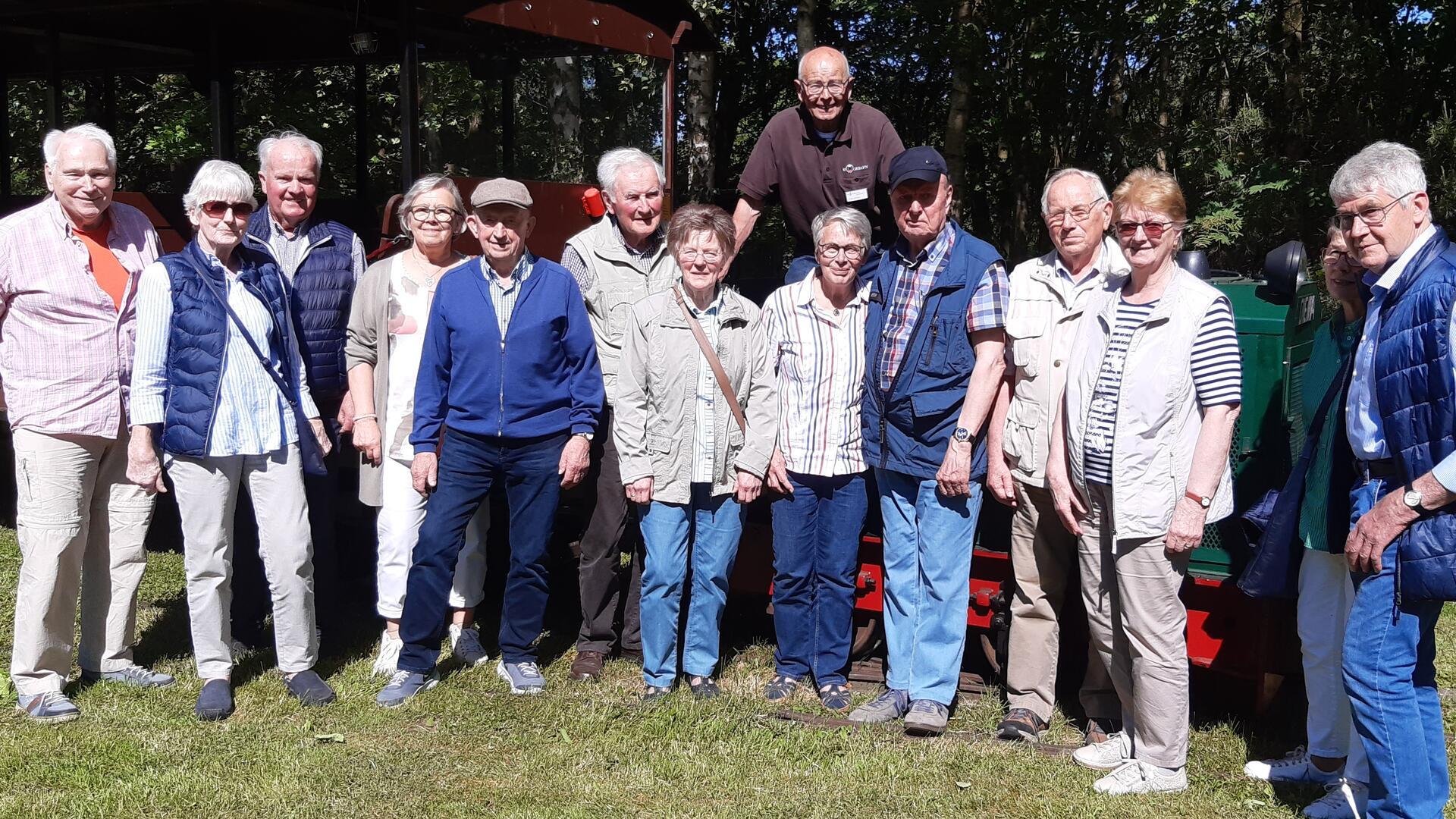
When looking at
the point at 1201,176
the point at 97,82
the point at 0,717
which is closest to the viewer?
the point at 0,717

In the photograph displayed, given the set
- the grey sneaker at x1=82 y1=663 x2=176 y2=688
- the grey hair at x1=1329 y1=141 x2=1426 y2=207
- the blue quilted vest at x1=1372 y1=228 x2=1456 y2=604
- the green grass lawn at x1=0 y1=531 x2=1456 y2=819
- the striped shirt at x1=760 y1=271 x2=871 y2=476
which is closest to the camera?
the blue quilted vest at x1=1372 y1=228 x2=1456 y2=604

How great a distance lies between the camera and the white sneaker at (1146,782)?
3590 millimetres

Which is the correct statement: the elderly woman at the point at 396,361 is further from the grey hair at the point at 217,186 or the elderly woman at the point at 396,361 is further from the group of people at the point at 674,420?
the grey hair at the point at 217,186

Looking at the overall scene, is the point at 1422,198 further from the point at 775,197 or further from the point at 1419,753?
the point at 775,197

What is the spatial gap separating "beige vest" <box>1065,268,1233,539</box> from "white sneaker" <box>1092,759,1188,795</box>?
2.36 feet

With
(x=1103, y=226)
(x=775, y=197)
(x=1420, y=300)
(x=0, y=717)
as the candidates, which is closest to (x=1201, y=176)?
(x=775, y=197)

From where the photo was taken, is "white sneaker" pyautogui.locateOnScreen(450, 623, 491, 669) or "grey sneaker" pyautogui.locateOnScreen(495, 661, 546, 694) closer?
"grey sneaker" pyautogui.locateOnScreen(495, 661, 546, 694)

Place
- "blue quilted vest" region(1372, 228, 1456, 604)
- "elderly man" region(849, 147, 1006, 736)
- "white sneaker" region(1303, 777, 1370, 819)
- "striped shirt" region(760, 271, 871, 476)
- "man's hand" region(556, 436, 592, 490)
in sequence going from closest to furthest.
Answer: "blue quilted vest" region(1372, 228, 1456, 604)
"white sneaker" region(1303, 777, 1370, 819)
"elderly man" region(849, 147, 1006, 736)
"striped shirt" region(760, 271, 871, 476)
"man's hand" region(556, 436, 592, 490)

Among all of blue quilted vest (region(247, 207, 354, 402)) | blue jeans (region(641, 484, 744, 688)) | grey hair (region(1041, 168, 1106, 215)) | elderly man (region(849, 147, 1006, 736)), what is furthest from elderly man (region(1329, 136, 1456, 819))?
blue quilted vest (region(247, 207, 354, 402))

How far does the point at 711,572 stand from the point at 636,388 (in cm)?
68

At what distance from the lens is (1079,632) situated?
4.38 metres

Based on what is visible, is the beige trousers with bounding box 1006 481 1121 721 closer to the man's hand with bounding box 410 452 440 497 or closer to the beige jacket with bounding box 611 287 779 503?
the beige jacket with bounding box 611 287 779 503

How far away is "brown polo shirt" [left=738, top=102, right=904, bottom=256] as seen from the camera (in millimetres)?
4613

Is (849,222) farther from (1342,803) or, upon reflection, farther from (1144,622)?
(1342,803)
